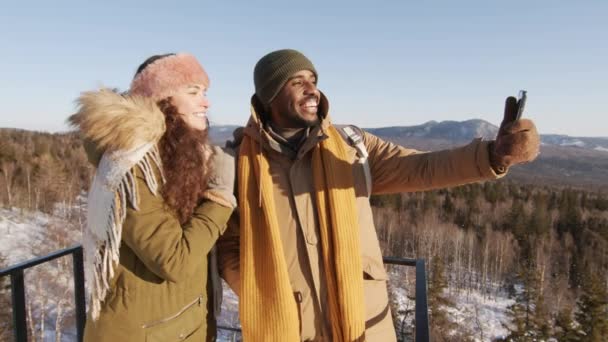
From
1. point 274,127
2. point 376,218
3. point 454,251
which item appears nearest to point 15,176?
point 376,218

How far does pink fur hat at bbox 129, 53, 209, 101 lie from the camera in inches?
78.2

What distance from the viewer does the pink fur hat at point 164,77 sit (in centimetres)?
199

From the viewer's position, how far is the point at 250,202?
236 cm

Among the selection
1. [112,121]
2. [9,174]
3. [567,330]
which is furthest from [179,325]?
[9,174]

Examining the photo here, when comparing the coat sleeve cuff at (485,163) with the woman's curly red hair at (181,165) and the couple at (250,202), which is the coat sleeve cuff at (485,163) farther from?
the woman's curly red hair at (181,165)

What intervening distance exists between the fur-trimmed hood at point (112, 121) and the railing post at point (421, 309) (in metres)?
1.40

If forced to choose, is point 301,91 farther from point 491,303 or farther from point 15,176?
point 15,176

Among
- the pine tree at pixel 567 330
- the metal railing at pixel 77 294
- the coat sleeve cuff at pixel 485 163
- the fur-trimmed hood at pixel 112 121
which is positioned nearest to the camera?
the fur-trimmed hood at pixel 112 121

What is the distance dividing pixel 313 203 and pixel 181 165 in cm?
81

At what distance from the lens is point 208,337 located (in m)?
2.30

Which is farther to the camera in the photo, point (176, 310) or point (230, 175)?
point (230, 175)

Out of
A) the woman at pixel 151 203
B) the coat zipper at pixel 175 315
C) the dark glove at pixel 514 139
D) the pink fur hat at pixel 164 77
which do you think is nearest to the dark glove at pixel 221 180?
the woman at pixel 151 203

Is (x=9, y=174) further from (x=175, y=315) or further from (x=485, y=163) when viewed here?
(x=485, y=163)

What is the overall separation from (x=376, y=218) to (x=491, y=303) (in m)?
17.2
